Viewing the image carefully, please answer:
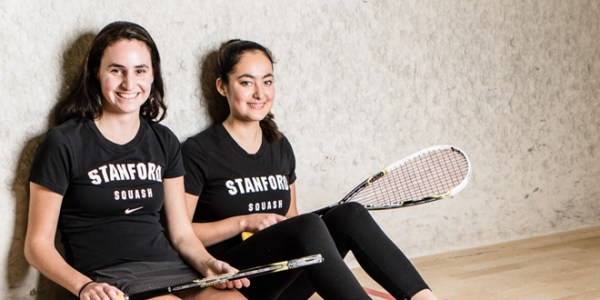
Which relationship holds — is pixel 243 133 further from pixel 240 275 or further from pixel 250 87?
pixel 240 275

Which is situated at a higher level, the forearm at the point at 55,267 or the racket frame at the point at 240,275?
the forearm at the point at 55,267

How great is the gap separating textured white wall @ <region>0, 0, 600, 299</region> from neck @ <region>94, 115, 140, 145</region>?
7.7 inches

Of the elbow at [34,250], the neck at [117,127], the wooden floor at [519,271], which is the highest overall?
the neck at [117,127]

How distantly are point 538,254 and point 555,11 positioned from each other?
0.97 m

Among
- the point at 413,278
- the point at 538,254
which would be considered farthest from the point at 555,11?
the point at 413,278

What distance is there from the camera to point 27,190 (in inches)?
74.9

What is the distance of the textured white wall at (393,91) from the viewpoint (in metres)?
1.91

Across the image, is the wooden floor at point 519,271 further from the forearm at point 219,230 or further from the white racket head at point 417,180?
the forearm at point 219,230

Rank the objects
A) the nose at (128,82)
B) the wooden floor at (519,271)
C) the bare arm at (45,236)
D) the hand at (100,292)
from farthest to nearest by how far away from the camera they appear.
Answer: the wooden floor at (519,271) < the nose at (128,82) < the bare arm at (45,236) < the hand at (100,292)

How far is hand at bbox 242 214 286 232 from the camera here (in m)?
1.96

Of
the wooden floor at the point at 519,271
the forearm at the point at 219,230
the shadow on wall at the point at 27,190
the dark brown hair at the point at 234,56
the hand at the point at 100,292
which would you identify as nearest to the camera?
the hand at the point at 100,292

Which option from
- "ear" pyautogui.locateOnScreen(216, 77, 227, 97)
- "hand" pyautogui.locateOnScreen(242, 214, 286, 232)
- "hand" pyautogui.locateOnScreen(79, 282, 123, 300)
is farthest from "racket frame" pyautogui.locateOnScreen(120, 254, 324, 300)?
"ear" pyautogui.locateOnScreen(216, 77, 227, 97)

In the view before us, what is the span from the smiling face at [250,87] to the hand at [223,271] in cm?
48

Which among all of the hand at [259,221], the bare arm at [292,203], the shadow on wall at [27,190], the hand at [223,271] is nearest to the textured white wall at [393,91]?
the shadow on wall at [27,190]
